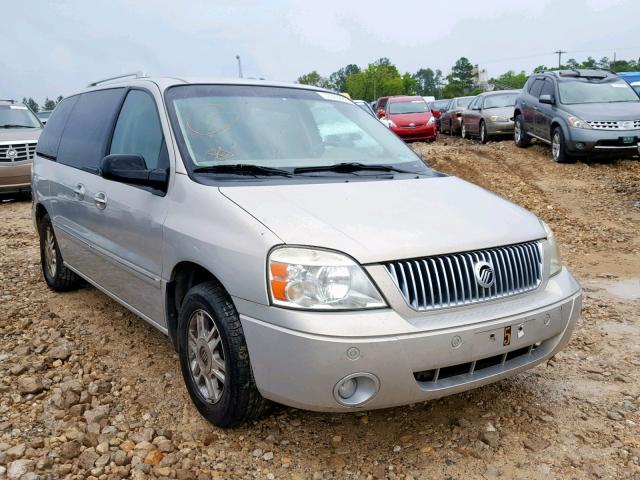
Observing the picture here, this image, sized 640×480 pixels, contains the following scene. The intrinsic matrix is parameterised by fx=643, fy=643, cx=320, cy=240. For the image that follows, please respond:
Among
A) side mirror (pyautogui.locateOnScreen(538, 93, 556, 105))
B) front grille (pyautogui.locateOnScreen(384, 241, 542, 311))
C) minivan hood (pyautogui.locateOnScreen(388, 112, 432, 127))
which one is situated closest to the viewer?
front grille (pyautogui.locateOnScreen(384, 241, 542, 311))

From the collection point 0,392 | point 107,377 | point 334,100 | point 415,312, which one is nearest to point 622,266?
point 334,100

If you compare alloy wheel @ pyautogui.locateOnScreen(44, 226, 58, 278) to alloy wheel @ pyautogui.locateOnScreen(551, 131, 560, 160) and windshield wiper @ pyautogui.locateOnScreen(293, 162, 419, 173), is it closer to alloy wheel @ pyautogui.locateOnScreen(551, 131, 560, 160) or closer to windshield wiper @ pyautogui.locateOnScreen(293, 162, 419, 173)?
windshield wiper @ pyautogui.locateOnScreen(293, 162, 419, 173)

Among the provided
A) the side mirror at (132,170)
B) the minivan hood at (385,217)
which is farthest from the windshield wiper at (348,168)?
the side mirror at (132,170)

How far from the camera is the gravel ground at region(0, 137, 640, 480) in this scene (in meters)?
2.86

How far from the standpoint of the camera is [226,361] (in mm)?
2859

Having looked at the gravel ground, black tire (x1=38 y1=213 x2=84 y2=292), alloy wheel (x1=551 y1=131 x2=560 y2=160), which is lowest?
the gravel ground

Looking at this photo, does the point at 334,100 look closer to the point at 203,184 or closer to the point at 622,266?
the point at 203,184

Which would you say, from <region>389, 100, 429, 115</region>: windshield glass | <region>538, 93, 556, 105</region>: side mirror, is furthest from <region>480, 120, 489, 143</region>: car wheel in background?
<region>538, 93, 556, 105</region>: side mirror

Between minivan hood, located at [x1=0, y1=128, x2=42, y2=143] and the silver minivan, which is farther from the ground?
minivan hood, located at [x1=0, y1=128, x2=42, y2=143]

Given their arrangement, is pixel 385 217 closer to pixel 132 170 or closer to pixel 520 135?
pixel 132 170

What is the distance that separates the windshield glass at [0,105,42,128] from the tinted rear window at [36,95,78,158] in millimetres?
7363

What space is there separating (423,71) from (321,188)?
584ft

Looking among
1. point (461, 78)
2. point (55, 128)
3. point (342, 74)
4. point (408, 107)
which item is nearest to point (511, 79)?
point (461, 78)

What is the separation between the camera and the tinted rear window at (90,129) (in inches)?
170
